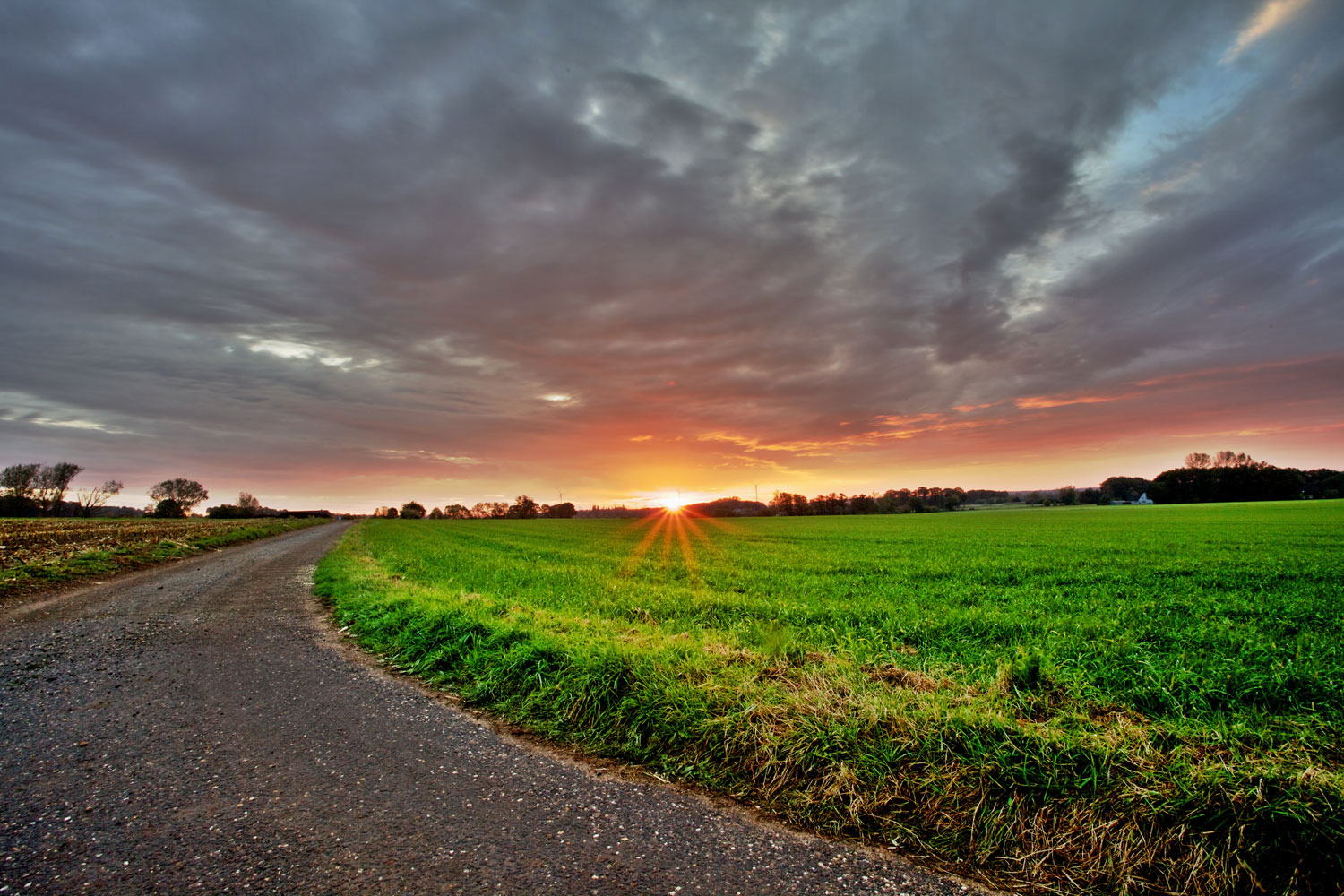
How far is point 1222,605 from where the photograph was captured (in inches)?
416

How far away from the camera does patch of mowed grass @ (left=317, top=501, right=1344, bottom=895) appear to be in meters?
3.25

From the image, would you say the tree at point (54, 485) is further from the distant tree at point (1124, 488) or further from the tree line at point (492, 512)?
the distant tree at point (1124, 488)

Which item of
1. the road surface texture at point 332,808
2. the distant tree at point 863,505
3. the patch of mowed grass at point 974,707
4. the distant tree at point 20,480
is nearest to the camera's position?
the road surface texture at point 332,808

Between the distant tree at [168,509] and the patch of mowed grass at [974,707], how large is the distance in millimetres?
139477

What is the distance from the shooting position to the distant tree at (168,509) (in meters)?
113

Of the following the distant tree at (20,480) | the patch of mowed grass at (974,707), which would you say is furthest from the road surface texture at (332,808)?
the distant tree at (20,480)

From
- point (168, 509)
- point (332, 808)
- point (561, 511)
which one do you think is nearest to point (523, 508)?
point (561, 511)

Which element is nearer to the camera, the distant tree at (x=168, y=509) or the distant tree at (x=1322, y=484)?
the distant tree at (x=168, y=509)

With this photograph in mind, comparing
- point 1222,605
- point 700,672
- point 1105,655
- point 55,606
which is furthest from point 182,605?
point 1222,605

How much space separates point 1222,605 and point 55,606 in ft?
77.0

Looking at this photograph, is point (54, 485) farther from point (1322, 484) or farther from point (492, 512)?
point (1322, 484)

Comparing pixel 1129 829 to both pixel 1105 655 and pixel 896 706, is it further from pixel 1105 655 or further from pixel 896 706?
pixel 1105 655

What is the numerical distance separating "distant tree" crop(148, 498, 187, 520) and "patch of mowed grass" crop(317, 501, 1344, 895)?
5491 inches

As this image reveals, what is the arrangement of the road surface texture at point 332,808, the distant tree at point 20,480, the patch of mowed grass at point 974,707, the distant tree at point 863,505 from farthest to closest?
the distant tree at point 863,505, the distant tree at point 20,480, the patch of mowed grass at point 974,707, the road surface texture at point 332,808
